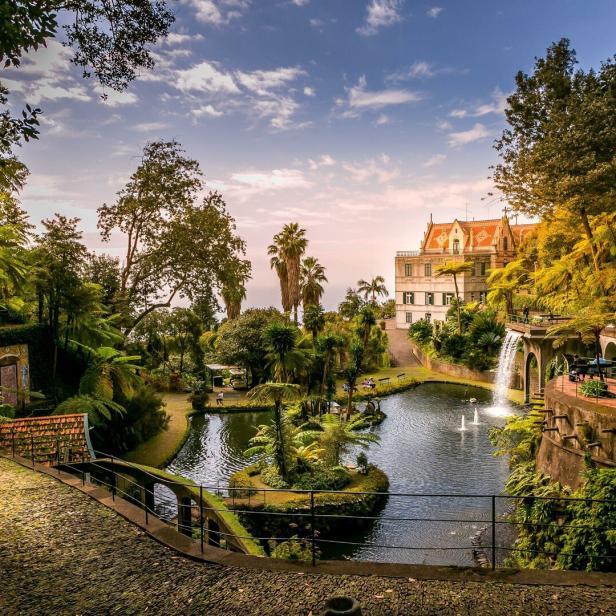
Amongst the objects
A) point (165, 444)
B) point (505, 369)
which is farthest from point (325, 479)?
point (505, 369)

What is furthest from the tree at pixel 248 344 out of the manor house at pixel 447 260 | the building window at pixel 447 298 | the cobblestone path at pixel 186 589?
the cobblestone path at pixel 186 589

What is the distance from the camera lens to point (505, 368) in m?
33.1

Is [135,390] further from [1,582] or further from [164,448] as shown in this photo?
[1,582]

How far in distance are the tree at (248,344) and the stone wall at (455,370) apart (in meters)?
14.0

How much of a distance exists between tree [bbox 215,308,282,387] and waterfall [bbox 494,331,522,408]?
15001mm

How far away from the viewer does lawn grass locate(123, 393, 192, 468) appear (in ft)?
69.2

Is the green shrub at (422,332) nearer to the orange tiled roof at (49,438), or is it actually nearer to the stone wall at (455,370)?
the stone wall at (455,370)

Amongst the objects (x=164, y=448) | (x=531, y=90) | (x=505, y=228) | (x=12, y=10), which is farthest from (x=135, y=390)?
(x=505, y=228)

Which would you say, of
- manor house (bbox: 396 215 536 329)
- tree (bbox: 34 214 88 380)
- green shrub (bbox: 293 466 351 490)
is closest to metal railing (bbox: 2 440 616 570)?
green shrub (bbox: 293 466 351 490)

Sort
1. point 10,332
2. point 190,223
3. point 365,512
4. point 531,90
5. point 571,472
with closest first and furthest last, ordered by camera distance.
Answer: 1. point 571,472
2. point 365,512
3. point 10,332
4. point 531,90
5. point 190,223

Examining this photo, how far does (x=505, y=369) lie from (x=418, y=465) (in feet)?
50.9

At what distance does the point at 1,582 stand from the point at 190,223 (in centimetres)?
1785

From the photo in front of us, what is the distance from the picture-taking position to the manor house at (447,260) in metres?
54.4

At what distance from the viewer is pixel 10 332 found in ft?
66.1
